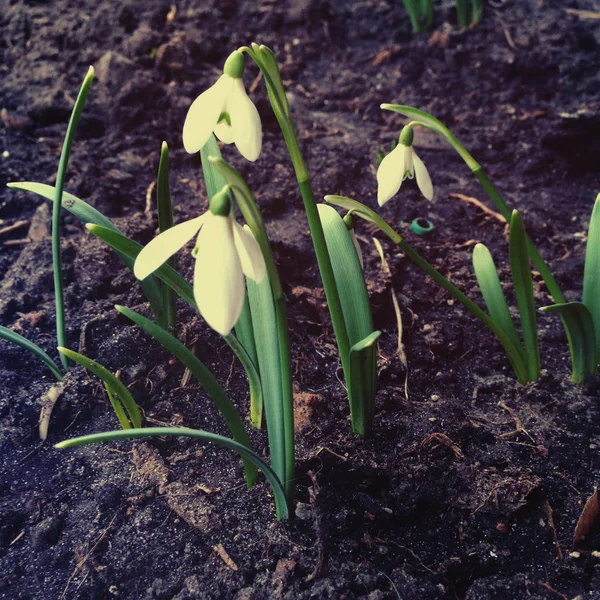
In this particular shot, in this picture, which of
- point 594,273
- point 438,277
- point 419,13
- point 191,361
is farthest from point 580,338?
point 419,13

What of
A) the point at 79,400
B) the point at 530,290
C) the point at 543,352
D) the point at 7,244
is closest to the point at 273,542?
the point at 79,400

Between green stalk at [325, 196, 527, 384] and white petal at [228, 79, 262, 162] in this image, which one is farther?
green stalk at [325, 196, 527, 384]

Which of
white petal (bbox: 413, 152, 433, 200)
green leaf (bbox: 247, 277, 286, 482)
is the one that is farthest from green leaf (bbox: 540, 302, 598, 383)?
green leaf (bbox: 247, 277, 286, 482)

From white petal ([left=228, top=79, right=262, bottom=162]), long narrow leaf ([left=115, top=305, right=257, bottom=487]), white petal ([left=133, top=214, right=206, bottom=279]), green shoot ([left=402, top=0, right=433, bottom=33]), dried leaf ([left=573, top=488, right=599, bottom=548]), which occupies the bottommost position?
dried leaf ([left=573, top=488, right=599, bottom=548])

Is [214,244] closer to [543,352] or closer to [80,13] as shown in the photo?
[543,352]

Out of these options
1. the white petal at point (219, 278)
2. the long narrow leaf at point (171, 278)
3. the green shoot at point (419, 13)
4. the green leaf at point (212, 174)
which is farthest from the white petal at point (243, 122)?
the green shoot at point (419, 13)

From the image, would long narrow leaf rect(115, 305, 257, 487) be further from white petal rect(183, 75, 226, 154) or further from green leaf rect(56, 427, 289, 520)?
white petal rect(183, 75, 226, 154)
